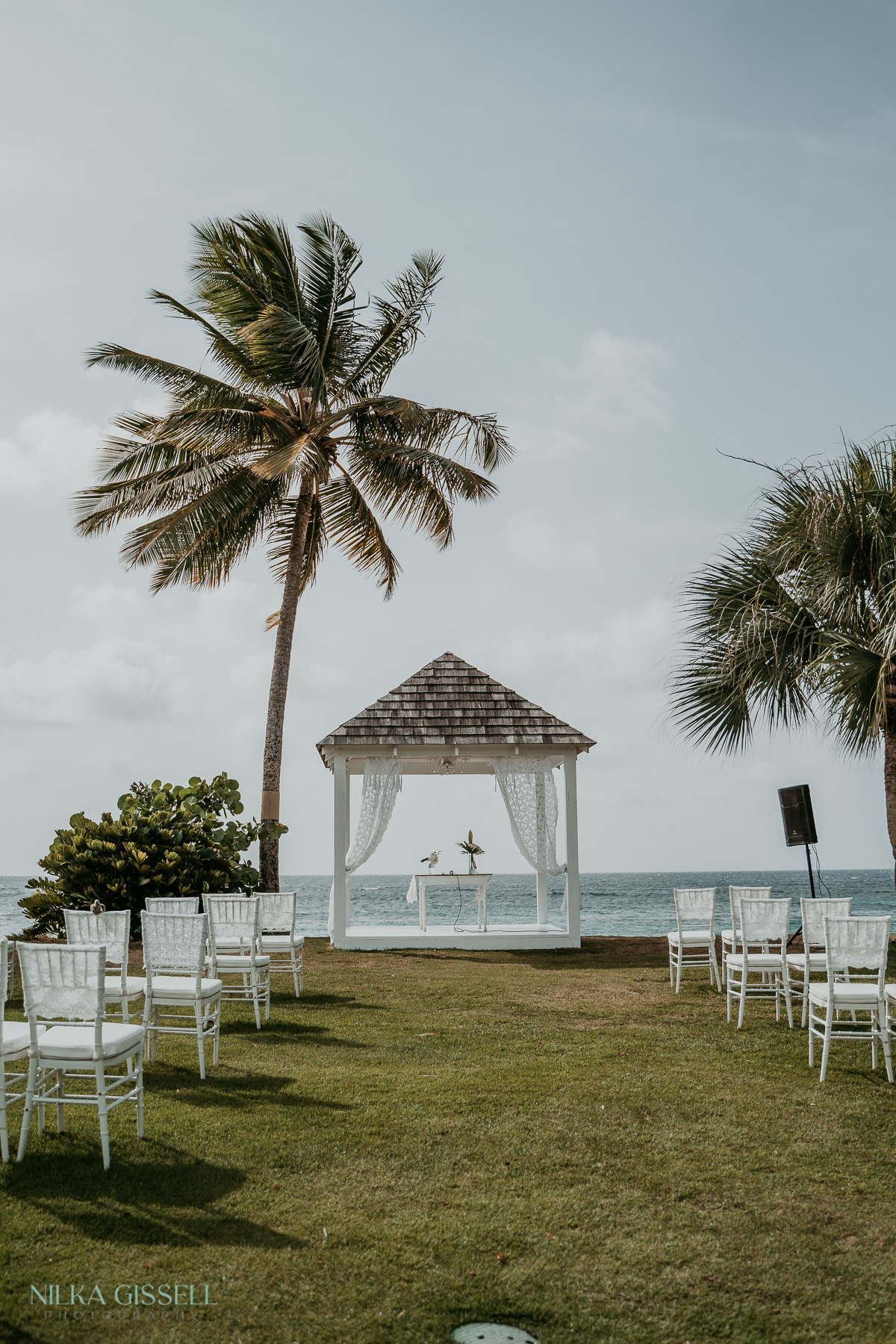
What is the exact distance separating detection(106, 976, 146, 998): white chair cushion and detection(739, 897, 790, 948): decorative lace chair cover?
477 cm

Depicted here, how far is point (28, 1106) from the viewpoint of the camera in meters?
4.35

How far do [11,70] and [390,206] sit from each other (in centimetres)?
406

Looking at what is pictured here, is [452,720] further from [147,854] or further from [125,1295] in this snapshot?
[125,1295]

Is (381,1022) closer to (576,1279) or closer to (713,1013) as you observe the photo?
Result: (713,1013)

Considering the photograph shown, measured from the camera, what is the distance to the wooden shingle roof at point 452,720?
1327 centimetres

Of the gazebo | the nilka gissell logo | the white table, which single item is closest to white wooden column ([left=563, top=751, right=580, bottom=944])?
the gazebo

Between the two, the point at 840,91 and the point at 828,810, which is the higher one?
the point at 840,91

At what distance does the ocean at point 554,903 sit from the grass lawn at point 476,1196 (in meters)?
17.3

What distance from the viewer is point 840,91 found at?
9.69 m

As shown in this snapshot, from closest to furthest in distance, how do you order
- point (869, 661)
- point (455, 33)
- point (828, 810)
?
point (455, 33) < point (869, 661) < point (828, 810)

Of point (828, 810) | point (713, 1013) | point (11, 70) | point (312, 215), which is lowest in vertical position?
point (713, 1013)

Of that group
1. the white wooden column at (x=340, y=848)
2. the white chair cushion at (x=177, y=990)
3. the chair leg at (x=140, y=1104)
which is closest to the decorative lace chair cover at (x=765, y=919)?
the white chair cushion at (x=177, y=990)

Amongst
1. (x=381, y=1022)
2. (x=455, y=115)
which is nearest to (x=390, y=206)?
(x=455, y=115)

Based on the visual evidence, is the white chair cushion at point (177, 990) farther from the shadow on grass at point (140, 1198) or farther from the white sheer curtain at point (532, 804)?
the white sheer curtain at point (532, 804)
